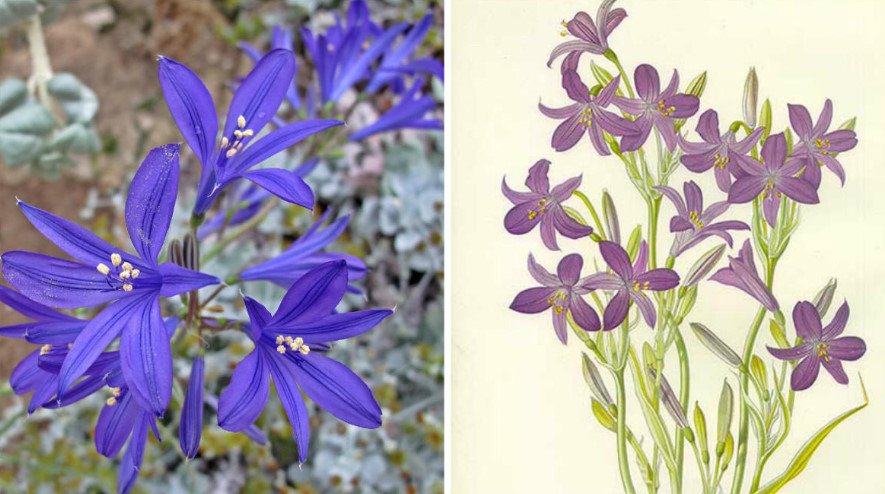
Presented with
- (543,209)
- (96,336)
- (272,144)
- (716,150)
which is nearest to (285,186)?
(272,144)

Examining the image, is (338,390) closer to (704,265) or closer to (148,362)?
(148,362)

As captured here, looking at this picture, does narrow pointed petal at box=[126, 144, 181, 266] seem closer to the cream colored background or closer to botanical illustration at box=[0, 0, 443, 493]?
botanical illustration at box=[0, 0, 443, 493]

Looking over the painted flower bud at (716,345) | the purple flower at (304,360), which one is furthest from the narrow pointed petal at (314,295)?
the painted flower bud at (716,345)

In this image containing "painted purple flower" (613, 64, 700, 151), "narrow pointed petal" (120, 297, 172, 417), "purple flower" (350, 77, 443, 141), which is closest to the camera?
"narrow pointed petal" (120, 297, 172, 417)

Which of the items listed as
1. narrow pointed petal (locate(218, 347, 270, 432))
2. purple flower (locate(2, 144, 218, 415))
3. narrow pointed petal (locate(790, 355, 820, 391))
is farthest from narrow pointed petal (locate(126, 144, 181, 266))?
narrow pointed petal (locate(790, 355, 820, 391))

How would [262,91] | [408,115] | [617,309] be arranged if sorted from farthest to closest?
[408,115], [617,309], [262,91]

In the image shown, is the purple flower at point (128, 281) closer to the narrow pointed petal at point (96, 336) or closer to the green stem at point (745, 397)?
the narrow pointed petal at point (96, 336)
